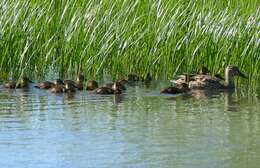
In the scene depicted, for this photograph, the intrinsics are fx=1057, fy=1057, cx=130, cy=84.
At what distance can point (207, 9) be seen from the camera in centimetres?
1298

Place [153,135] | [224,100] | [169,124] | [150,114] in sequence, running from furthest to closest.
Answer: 1. [224,100]
2. [150,114]
3. [169,124]
4. [153,135]

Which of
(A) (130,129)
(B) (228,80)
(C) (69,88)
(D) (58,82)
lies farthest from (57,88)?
(A) (130,129)

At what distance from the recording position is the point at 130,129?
9688 millimetres

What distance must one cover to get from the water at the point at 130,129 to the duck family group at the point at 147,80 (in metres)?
0.12

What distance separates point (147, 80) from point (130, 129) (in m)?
3.45

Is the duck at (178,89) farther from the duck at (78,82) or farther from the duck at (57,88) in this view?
the duck at (57,88)

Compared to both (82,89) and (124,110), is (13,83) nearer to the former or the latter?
(82,89)

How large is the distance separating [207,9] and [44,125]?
3.77 m

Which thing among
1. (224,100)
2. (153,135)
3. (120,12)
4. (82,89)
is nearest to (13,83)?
(82,89)

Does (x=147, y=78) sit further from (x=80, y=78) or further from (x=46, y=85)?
(x=46, y=85)

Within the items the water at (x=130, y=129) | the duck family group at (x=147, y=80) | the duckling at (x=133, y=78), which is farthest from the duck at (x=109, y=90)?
the duckling at (x=133, y=78)

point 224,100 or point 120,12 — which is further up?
point 120,12

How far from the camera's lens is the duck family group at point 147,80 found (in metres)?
12.2

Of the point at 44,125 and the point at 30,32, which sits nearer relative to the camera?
the point at 44,125
